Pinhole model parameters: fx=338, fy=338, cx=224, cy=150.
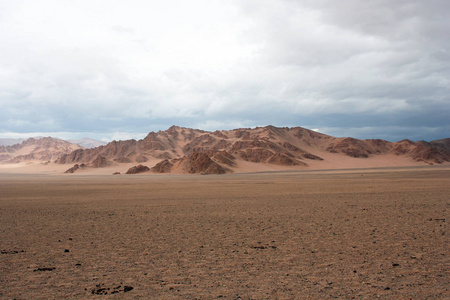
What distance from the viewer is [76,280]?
22.2ft

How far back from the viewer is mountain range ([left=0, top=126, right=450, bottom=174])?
102 m

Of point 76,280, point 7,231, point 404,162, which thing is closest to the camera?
point 76,280

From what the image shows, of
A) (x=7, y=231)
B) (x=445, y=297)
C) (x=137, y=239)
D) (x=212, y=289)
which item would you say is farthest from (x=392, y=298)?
(x=7, y=231)

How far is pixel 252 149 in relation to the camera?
119 metres

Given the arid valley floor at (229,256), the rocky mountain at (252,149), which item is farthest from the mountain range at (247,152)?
the arid valley floor at (229,256)

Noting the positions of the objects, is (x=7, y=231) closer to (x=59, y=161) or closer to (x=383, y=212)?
(x=383, y=212)

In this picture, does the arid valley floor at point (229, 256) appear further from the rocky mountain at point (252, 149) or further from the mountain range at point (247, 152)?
the rocky mountain at point (252, 149)

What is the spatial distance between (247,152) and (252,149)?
93.2 inches

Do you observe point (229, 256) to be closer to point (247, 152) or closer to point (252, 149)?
point (247, 152)

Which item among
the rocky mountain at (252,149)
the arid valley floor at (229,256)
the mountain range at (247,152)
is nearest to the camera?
the arid valley floor at (229,256)

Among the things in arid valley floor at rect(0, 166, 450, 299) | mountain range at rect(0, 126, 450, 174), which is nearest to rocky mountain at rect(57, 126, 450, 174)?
mountain range at rect(0, 126, 450, 174)

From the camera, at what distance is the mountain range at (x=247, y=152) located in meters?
102

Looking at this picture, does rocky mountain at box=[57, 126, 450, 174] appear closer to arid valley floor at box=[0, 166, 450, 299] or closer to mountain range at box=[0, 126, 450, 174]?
mountain range at box=[0, 126, 450, 174]

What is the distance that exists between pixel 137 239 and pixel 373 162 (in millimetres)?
133757
